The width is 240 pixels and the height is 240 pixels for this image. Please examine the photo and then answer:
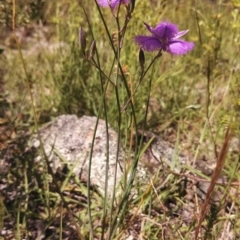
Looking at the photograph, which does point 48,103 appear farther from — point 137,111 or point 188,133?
point 188,133

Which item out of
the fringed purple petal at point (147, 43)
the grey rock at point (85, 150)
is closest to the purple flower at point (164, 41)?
the fringed purple petal at point (147, 43)

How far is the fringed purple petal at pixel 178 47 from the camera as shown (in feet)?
3.74

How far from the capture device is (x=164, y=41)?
3.85 ft

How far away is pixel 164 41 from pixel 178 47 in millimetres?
45

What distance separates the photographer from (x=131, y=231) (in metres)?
1.71

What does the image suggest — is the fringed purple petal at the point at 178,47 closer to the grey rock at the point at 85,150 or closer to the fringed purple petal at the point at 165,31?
the fringed purple petal at the point at 165,31

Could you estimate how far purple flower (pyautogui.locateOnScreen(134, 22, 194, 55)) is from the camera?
1.15 meters

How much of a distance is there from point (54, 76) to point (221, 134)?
3.32ft

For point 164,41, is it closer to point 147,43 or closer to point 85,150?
point 147,43

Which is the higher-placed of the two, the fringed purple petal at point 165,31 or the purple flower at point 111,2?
the purple flower at point 111,2

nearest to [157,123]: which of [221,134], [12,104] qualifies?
[221,134]

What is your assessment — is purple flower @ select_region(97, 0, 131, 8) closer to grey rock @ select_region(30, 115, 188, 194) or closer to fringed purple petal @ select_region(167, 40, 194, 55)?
fringed purple petal @ select_region(167, 40, 194, 55)

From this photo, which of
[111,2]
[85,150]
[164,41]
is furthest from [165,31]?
[85,150]

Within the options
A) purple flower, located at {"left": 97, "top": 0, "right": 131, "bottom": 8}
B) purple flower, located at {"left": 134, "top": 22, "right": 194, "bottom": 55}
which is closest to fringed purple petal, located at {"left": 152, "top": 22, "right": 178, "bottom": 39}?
purple flower, located at {"left": 134, "top": 22, "right": 194, "bottom": 55}
